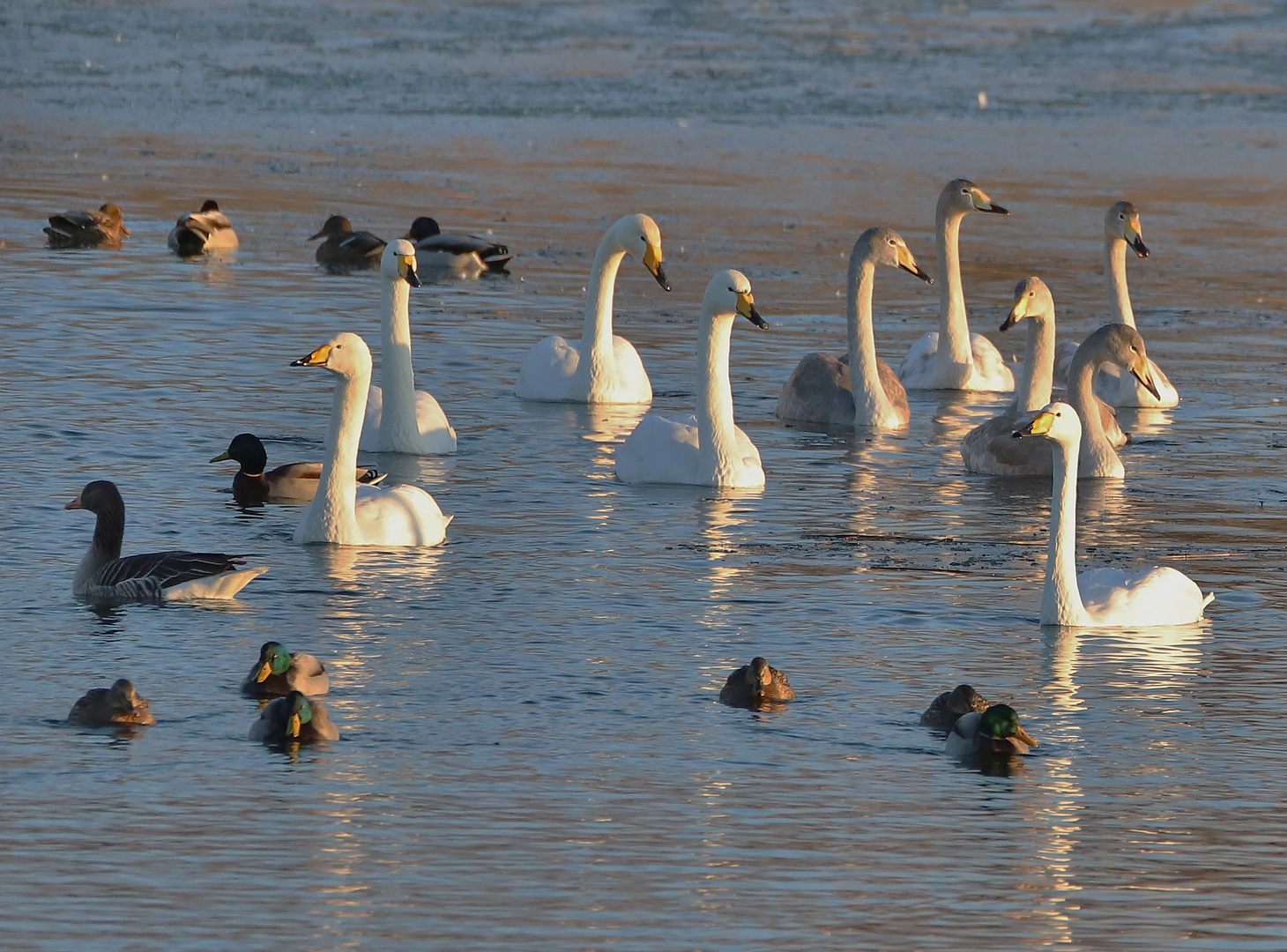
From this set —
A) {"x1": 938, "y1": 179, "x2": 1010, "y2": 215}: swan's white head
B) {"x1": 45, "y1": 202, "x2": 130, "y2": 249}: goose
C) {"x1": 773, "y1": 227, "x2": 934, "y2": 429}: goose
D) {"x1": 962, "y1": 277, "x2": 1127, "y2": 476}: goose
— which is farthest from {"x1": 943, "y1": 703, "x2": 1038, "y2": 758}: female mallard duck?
{"x1": 45, "y1": 202, "x2": 130, "y2": 249}: goose

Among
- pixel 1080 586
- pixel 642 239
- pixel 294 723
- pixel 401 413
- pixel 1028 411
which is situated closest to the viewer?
pixel 294 723

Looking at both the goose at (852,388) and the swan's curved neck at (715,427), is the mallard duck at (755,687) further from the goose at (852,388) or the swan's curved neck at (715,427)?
the goose at (852,388)

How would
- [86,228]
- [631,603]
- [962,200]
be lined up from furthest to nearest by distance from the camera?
[86,228], [962,200], [631,603]

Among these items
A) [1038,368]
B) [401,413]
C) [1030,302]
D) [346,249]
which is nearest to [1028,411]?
[1038,368]

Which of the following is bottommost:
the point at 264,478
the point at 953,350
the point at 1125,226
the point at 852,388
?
the point at 264,478

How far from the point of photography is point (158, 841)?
7.16 meters

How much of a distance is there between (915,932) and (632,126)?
24.2m

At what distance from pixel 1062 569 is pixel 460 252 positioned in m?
11.9

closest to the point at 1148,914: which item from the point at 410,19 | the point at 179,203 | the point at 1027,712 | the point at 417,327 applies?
the point at 1027,712

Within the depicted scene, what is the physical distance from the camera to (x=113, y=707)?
26.9 feet

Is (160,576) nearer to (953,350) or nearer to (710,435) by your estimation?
(710,435)

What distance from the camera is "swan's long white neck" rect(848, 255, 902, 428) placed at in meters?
15.9

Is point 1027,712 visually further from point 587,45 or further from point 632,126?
point 587,45

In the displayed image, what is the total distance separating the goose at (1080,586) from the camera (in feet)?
33.9
